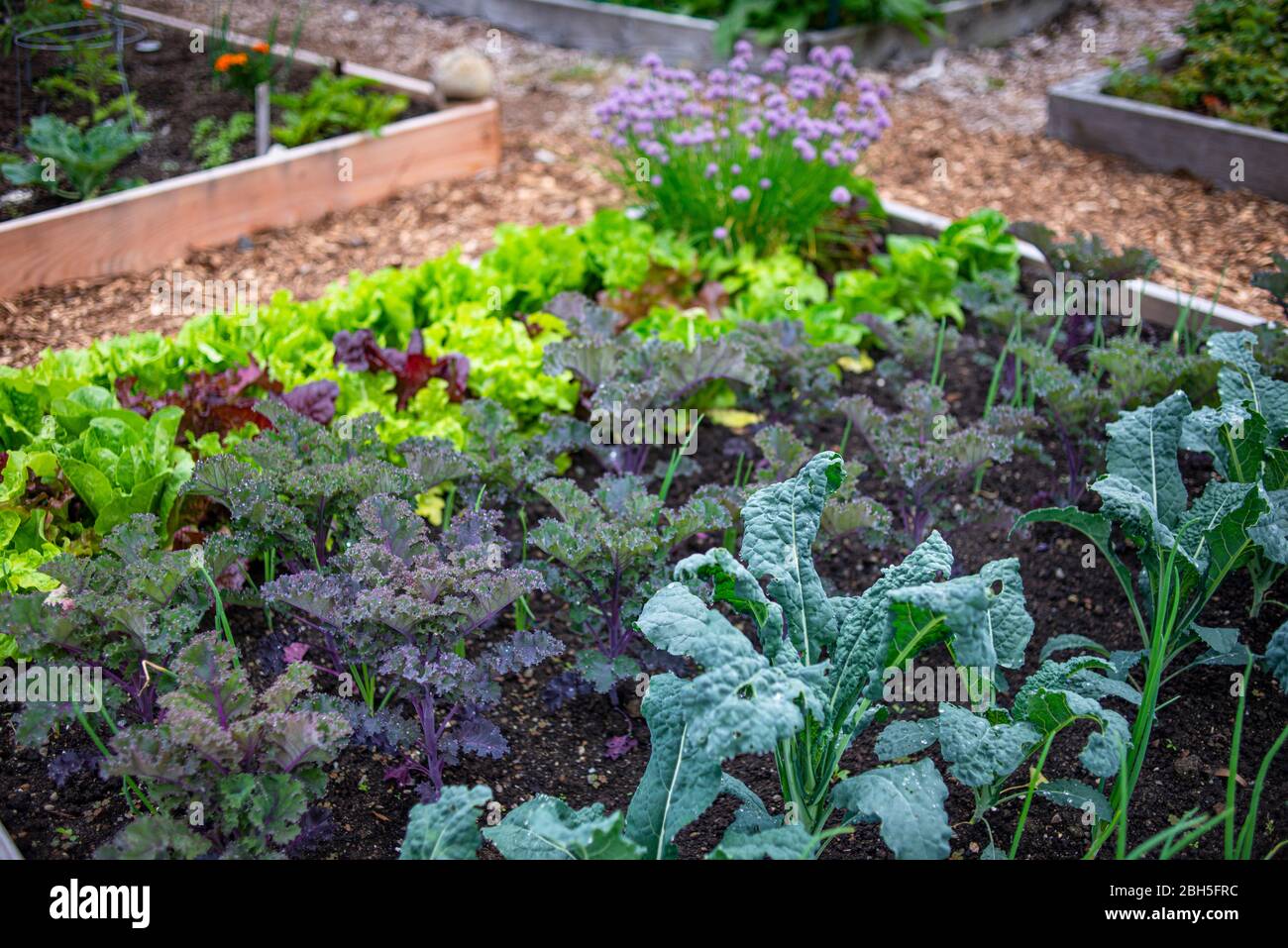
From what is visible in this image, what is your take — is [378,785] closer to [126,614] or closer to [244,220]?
[126,614]

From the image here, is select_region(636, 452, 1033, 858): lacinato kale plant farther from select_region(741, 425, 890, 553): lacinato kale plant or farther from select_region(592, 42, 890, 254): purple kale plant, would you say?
select_region(592, 42, 890, 254): purple kale plant

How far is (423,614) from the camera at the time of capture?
1974mm

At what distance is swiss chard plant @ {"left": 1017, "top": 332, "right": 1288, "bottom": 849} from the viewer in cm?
223

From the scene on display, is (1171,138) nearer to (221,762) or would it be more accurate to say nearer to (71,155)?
(71,155)

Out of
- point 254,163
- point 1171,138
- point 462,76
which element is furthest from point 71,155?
point 1171,138

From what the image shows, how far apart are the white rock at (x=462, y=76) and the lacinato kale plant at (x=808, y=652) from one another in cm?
371

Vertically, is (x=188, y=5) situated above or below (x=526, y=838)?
above

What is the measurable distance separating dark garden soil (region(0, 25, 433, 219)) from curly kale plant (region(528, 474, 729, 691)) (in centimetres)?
301

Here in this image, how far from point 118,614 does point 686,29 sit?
5720 millimetres

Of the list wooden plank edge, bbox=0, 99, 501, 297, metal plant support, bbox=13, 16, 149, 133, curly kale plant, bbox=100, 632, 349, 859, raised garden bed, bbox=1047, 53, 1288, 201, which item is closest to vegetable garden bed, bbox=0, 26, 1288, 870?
Answer: curly kale plant, bbox=100, 632, 349, 859

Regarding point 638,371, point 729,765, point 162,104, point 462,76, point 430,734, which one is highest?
point 462,76

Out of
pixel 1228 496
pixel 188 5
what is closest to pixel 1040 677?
pixel 1228 496

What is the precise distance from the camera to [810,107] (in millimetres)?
5434

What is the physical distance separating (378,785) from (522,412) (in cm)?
134
